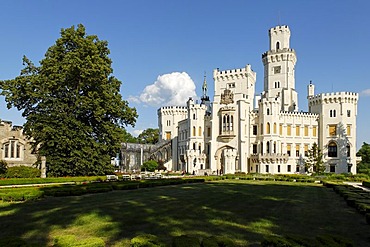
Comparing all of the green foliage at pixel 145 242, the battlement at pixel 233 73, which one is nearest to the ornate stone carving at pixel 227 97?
the battlement at pixel 233 73

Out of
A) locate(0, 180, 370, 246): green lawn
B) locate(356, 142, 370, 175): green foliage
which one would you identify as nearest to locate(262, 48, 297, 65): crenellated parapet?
locate(356, 142, 370, 175): green foliage

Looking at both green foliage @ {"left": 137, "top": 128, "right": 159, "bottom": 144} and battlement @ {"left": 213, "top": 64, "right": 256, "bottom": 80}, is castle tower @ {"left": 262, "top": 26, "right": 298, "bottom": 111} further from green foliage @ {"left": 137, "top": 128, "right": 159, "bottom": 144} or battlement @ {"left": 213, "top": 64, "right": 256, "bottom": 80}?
green foliage @ {"left": 137, "top": 128, "right": 159, "bottom": 144}

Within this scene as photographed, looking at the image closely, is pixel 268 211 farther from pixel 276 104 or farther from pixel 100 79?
pixel 276 104

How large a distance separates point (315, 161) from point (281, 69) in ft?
67.4

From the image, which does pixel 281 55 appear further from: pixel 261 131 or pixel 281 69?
pixel 261 131

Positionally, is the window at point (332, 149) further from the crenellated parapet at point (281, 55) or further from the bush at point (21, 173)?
the bush at point (21, 173)

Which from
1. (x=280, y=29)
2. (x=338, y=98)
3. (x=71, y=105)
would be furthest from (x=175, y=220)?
(x=280, y=29)

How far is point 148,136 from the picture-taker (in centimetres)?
10675

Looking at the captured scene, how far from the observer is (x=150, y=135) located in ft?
349

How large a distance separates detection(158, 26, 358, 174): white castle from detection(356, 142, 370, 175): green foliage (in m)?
3.75

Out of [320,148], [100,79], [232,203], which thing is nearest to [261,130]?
[320,148]

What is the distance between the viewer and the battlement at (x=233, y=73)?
65875mm

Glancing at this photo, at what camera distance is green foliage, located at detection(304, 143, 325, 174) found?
197 ft

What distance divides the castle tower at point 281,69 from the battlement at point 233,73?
6220 millimetres
